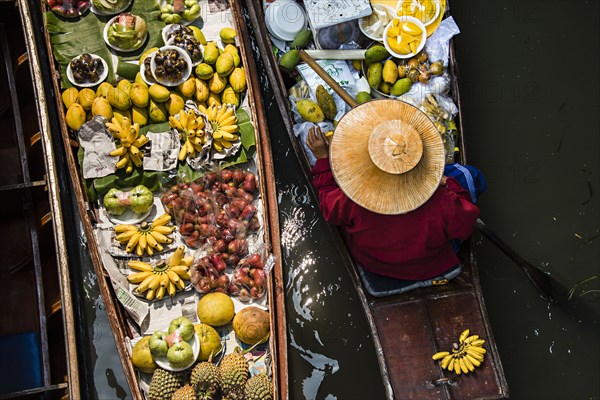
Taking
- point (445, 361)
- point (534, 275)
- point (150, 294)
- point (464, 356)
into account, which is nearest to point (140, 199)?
point (150, 294)

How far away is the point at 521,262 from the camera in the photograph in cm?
481

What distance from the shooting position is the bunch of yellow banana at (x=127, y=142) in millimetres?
4527

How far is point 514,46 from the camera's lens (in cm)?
558

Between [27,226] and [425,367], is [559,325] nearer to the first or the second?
[425,367]

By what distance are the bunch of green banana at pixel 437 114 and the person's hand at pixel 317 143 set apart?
96cm

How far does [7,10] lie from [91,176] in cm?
152

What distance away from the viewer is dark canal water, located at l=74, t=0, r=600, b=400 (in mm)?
4863

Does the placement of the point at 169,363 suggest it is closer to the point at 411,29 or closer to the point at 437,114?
the point at 437,114

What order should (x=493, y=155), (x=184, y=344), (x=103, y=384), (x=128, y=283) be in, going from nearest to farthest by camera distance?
(x=184, y=344), (x=128, y=283), (x=103, y=384), (x=493, y=155)

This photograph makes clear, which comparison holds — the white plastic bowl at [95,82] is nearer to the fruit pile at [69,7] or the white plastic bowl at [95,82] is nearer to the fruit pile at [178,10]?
the fruit pile at [69,7]

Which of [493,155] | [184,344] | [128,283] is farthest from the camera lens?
[493,155]

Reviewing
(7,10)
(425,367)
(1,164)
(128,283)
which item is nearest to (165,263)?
(128,283)

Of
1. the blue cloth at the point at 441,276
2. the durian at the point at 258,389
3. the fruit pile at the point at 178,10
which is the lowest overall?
the durian at the point at 258,389

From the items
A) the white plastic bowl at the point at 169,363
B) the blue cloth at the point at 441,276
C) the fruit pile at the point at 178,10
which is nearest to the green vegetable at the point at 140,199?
the white plastic bowl at the point at 169,363
